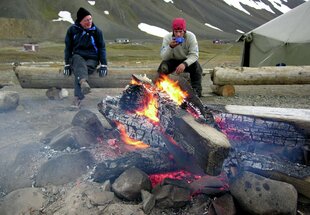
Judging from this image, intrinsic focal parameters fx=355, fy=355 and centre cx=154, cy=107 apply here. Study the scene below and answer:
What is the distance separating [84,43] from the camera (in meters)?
8.01

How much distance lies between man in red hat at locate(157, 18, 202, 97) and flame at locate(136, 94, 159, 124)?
9.85 ft

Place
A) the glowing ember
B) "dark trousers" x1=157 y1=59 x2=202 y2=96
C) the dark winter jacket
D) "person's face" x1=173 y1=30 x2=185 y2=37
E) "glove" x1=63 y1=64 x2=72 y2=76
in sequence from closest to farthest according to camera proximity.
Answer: the glowing ember < "person's face" x1=173 y1=30 x2=185 y2=37 < the dark winter jacket < "glove" x1=63 y1=64 x2=72 y2=76 < "dark trousers" x1=157 y1=59 x2=202 y2=96

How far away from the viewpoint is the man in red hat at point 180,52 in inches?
301

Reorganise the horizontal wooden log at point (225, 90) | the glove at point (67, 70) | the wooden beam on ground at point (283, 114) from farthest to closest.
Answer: the horizontal wooden log at point (225, 90), the glove at point (67, 70), the wooden beam on ground at point (283, 114)

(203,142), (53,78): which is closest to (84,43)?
(53,78)

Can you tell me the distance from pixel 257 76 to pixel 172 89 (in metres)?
5.42

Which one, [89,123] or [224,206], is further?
[89,123]

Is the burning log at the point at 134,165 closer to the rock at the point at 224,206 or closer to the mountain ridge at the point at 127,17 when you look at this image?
the rock at the point at 224,206

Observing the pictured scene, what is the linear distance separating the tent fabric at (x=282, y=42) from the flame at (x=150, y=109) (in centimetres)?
894

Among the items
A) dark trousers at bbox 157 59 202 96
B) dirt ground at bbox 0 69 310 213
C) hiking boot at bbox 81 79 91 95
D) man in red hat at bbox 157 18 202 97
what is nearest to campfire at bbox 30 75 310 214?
dirt ground at bbox 0 69 310 213

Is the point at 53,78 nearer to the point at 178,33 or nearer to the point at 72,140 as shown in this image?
the point at 178,33

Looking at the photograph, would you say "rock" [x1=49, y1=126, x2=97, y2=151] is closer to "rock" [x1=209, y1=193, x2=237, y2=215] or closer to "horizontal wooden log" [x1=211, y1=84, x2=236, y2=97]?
"rock" [x1=209, y1=193, x2=237, y2=215]

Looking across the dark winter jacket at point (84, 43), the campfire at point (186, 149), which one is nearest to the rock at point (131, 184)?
the campfire at point (186, 149)

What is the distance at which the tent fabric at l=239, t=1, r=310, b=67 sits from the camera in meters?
12.2
